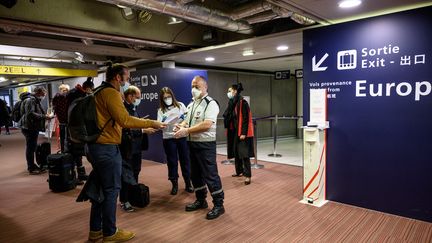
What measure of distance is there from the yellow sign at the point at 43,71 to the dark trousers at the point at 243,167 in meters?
6.19

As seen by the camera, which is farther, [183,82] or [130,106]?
[183,82]

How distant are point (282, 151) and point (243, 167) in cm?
313

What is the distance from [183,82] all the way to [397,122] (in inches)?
157

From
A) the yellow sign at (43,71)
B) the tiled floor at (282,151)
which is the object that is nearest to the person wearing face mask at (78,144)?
the tiled floor at (282,151)

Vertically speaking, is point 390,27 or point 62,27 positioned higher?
point 62,27

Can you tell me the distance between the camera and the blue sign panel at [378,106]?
306cm

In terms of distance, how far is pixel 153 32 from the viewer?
509 centimetres

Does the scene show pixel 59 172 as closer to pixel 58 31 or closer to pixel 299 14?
pixel 58 31

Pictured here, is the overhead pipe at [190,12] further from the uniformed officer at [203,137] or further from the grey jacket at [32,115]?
the grey jacket at [32,115]

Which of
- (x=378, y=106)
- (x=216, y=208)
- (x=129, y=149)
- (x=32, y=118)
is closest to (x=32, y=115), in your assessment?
(x=32, y=118)

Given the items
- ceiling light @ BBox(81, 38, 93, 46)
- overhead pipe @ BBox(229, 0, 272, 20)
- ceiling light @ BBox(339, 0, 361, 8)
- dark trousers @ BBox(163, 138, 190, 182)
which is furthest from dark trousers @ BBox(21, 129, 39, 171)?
ceiling light @ BBox(339, 0, 361, 8)

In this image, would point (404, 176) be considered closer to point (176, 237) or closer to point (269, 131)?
point (176, 237)

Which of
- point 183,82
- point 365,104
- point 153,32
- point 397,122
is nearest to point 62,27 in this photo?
point 153,32

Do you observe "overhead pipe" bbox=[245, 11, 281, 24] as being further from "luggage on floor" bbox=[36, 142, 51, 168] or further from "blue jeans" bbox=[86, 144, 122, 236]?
"luggage on floor" bbox=[36, 142, 51, 168]
